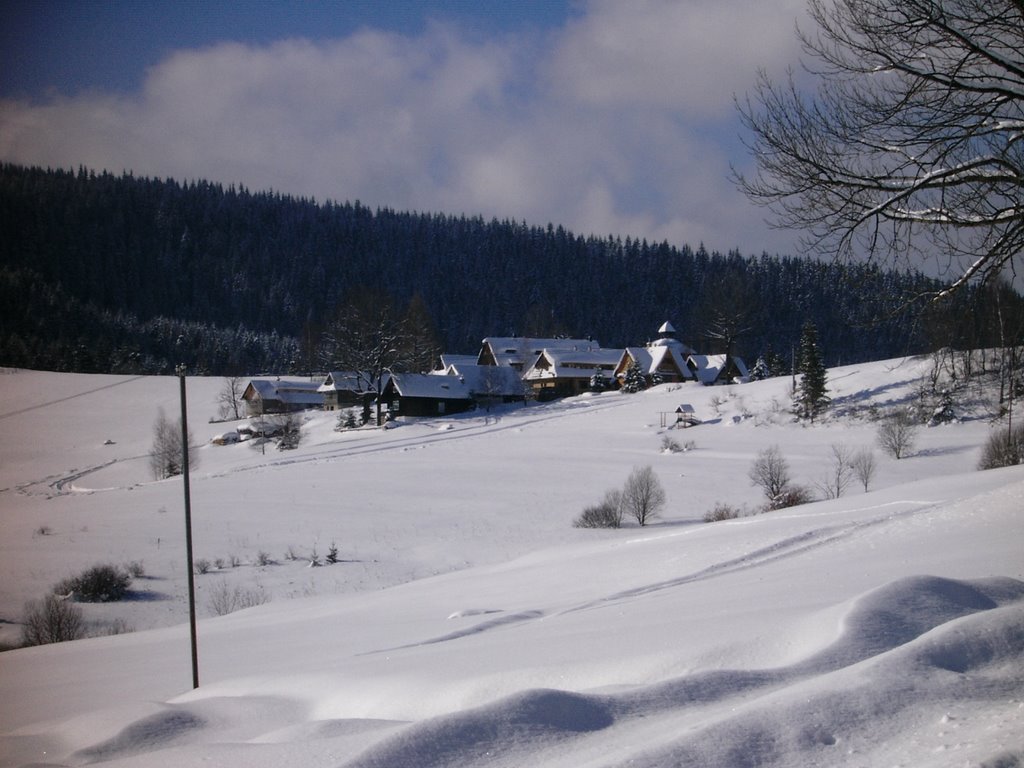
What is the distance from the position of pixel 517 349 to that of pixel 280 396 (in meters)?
31.6

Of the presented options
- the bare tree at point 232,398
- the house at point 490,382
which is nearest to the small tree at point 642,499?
the house at point 490,382

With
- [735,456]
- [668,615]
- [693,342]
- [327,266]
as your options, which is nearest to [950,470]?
[735,456]

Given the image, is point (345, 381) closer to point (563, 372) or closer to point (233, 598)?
point (563, 372)

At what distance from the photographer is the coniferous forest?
9262cm

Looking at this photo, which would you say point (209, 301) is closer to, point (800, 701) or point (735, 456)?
point (735, 456)

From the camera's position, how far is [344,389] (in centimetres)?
7425

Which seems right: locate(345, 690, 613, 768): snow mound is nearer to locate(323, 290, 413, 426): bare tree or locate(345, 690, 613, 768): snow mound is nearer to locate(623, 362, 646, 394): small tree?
locate(323, 290, 413, 426): bare tree

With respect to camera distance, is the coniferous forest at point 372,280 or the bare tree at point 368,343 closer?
the bare tree at point 368,343

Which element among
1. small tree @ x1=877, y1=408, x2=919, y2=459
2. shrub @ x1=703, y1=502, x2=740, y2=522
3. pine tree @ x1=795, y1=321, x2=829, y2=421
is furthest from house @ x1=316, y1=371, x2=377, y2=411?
shrub @ x1=703, y1=502, x2=740, y2=522

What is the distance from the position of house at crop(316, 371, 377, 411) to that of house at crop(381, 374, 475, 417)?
2295 mm

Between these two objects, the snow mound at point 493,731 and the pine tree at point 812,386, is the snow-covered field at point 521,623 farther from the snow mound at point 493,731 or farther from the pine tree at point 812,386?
the pine tree at point 812,386

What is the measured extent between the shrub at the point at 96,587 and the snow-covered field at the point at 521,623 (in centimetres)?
70

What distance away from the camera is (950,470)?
34.1 m

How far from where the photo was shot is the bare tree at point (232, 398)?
236ft
